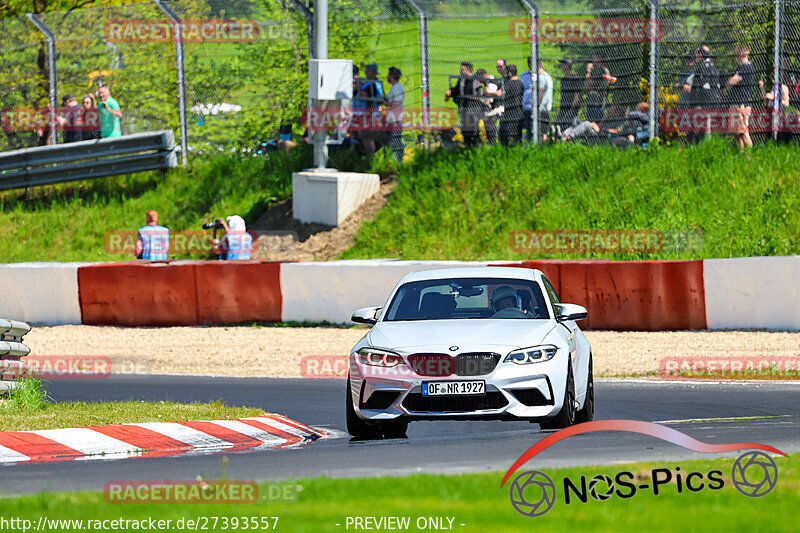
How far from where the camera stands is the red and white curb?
912 cm

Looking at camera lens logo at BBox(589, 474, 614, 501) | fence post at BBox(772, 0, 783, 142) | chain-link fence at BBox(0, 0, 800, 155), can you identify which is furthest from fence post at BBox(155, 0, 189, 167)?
camera lens logo at BBox(589, 474, 614, 501)

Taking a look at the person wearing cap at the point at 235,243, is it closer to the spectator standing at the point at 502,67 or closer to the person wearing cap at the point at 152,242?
the person wearing cap at the point at 152,242

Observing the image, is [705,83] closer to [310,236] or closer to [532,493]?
[310,236]

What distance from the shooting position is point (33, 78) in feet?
80.9

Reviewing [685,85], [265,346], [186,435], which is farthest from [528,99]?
[186,435]

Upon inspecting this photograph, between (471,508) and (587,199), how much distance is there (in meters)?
14.3

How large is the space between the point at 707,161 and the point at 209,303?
7912 mm

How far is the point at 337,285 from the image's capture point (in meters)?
→ 18.1

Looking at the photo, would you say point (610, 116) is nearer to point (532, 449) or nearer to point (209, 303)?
point (209, 303)

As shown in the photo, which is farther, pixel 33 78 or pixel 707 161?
pixel 33 78

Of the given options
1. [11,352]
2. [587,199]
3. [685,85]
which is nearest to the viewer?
[11,352]

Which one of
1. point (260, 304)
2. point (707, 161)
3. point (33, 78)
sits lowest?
point (260, 304)

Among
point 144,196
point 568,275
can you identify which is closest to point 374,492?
point 568,275

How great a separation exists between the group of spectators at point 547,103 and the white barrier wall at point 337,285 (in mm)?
4095
